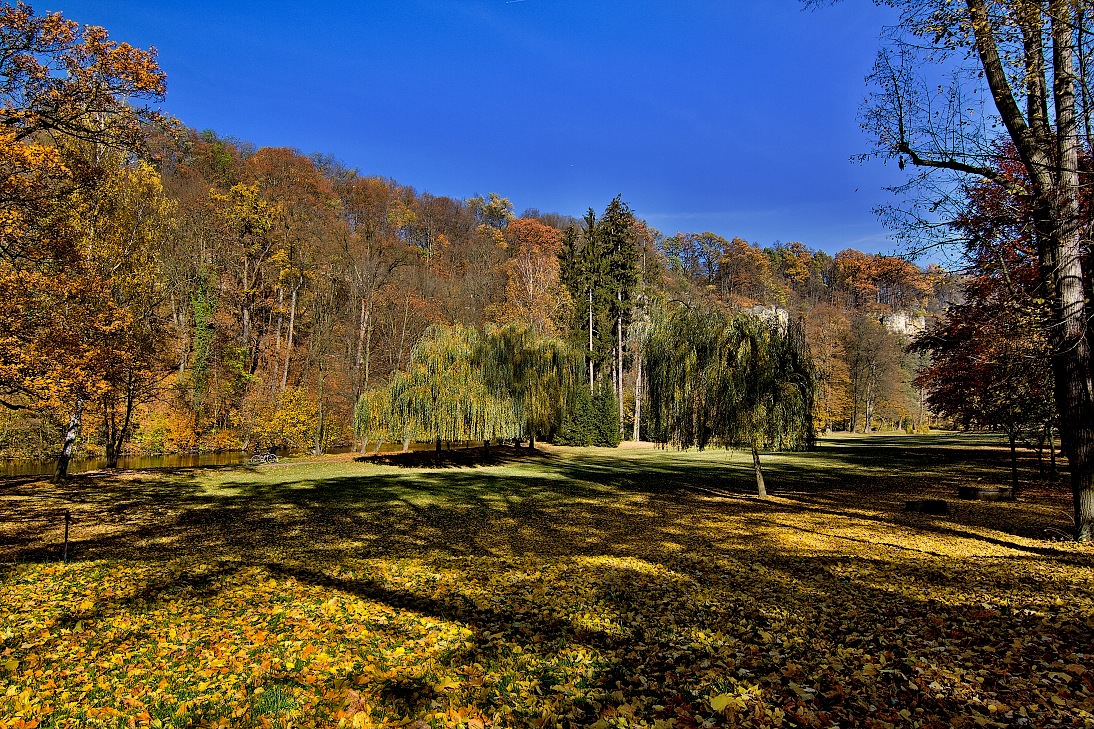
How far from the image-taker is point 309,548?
8.19 m

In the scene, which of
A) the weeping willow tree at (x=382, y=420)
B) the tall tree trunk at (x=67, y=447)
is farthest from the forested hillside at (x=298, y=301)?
the weeping willow tree at (x=382, y=420)

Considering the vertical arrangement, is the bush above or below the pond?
above

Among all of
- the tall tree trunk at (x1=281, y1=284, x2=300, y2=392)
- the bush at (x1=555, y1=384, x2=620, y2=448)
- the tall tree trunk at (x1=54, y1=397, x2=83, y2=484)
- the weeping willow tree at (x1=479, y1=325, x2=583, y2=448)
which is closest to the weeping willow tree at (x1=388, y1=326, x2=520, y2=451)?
the weeping willow tree at (x1=479, y1=325, x2=583, y2=448)

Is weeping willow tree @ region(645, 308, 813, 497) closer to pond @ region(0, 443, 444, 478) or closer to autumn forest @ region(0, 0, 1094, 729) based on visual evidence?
autumn forest @ region(0, 0, 1094, 729)

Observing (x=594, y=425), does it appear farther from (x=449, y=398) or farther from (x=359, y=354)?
(x=359, y=354)

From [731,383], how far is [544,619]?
30.3 feet

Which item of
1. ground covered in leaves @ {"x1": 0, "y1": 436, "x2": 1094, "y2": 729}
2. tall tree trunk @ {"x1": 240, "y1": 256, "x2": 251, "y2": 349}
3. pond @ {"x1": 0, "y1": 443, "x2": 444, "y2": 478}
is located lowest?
pond @ {"x1": 0, "y1": 443, "x2": 444, "y2": 478}

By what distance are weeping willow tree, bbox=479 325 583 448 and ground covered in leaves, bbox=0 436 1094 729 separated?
394 inches

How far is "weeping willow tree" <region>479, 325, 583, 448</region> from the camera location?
2094 centimetres

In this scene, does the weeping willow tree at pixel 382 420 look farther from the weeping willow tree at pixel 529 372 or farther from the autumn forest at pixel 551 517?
the weeping willow tree at pixel 529 372

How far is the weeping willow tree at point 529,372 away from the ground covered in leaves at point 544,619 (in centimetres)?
1002

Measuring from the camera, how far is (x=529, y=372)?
2186 cm

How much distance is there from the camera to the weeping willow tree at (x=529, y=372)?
20938mm

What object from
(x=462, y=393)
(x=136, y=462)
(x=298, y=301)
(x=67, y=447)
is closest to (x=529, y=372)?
(x=462, y=393)
